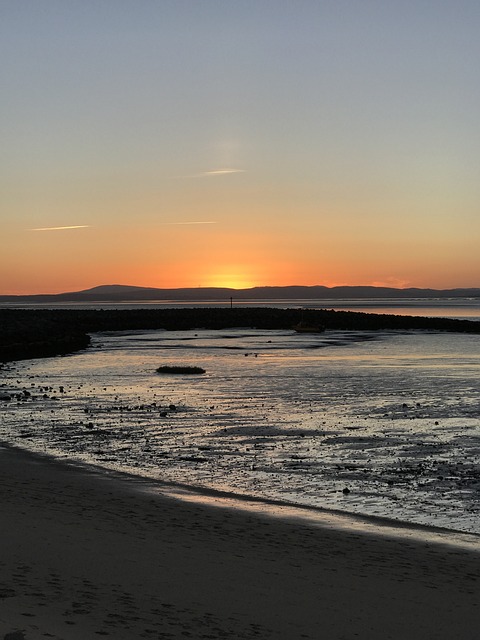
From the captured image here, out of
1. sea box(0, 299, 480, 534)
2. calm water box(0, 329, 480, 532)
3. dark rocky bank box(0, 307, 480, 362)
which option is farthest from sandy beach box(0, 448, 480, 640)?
dark rocky bank box(0, 307, 480, 362)

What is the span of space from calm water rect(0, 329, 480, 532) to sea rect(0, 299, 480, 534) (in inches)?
2.7

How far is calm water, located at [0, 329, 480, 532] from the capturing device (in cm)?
1816

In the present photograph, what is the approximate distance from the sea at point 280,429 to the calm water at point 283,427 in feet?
0.22

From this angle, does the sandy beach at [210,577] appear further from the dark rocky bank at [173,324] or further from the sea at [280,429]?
the dark rocky bank at [173,324]

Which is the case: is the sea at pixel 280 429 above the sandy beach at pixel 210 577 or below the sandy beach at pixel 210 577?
below

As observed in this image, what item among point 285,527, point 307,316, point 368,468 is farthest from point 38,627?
point 307,316

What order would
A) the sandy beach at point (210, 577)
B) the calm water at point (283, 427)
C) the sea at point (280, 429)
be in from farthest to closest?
1. the calm water at point (283, 427)
2. the sea at point (280, 429)
3. the sandy beach at point (210, 577)

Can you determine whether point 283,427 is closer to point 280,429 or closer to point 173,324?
point 280,429

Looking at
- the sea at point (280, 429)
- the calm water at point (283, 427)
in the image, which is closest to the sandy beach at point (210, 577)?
the sea at point (280, 429)

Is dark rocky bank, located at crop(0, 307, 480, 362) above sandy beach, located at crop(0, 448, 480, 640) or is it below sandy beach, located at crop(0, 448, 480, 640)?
above

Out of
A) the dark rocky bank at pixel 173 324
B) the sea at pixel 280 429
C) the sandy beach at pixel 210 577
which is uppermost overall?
the dark rocky bank at pixel 173 324

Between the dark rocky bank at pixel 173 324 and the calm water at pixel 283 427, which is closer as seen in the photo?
the calm water at pixel 283 427

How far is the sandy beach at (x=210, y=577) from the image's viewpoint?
9.09 m

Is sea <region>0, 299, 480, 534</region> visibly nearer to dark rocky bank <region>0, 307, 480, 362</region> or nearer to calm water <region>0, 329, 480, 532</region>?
calm water <region>0, 329, 480, 532</region>
